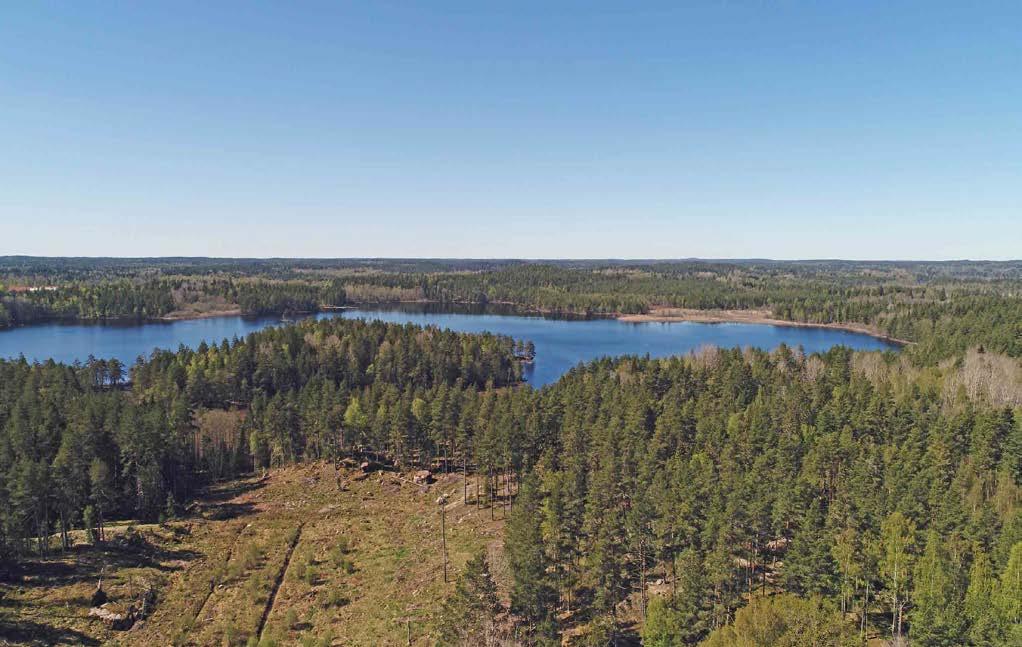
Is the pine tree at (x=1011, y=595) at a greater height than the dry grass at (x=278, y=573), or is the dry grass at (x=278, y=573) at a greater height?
the pine tree at (x=1011, y=595)

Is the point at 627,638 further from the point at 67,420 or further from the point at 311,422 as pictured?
the point at 67,420

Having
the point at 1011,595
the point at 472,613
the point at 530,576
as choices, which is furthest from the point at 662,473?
the point at 1011,595

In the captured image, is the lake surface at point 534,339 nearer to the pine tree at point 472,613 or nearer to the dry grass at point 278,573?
the dry grass at point 278,573

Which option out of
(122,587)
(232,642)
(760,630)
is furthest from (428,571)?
(760,630)

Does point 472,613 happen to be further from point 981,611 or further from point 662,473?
point 981,611

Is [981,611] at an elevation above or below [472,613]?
above

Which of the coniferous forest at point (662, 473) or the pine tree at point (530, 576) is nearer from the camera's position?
the coniferous forest at point (662, 473)

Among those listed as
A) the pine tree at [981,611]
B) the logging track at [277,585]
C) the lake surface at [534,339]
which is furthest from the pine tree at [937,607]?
the lake surface at [534,339]

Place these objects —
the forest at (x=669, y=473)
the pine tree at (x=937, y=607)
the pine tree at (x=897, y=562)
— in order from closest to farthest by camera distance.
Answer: the pine tree at (x=937, y=607) → the forest at (x=669, y=473) → the pine tree at (x=897, y=562)

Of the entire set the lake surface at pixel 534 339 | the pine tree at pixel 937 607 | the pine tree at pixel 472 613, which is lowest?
the lake surface at pixel 534 339

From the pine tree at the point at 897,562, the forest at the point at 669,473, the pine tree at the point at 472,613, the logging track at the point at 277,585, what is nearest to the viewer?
the pine tree at the point at 472,613
